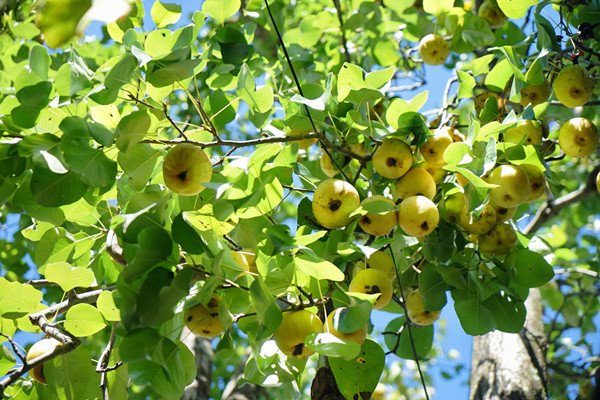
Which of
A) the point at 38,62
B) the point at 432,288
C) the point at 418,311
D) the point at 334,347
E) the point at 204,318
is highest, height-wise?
the point at 38,62

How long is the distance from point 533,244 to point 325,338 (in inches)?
53.3

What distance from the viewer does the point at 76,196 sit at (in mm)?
1511

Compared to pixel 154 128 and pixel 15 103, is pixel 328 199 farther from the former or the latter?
pixel 15 103

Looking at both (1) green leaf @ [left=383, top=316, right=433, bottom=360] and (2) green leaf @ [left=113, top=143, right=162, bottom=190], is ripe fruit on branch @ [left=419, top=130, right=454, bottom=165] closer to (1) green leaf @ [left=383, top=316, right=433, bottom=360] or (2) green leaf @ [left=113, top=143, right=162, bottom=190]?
(1) green leaf @ [left=383, top=316, right=433, bottom=360]

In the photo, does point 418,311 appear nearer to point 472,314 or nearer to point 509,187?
point 472,314

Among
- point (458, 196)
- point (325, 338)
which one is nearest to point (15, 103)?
point (325, 338)

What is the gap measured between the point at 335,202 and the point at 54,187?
2.54 ft

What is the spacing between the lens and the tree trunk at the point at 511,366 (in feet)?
9.78

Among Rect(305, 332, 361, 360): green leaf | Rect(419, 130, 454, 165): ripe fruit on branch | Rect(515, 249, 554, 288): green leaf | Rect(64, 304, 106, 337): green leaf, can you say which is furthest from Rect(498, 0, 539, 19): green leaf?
Rect(64, 304, 106, 337): green leaf

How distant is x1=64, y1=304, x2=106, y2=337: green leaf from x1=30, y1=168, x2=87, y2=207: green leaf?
0.33 m

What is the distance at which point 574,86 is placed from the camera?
2000mm

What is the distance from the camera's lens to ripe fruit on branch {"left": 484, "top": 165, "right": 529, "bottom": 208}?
170 cm

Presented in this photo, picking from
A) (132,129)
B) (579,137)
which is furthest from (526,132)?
(132,129)

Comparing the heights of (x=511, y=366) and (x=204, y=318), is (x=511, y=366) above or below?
below
